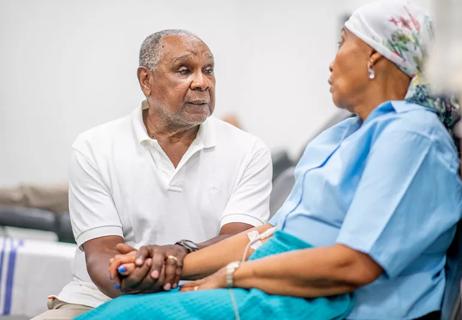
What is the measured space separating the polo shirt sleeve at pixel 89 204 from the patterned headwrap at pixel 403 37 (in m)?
0.90

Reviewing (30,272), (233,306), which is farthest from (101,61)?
(233,306)

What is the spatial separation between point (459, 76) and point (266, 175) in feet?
3.81

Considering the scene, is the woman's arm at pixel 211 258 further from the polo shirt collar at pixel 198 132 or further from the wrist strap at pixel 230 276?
the polo shirt collar at pixel 198 132

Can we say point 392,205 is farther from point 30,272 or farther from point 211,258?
point 30,272

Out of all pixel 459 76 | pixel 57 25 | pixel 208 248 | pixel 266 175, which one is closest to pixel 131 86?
pixel 57 25

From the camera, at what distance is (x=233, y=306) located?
1.76 meters

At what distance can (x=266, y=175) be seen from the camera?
2516 mm

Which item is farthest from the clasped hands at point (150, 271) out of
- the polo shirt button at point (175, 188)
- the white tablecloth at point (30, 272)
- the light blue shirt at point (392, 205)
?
the white tablecloth at point (30, 272)

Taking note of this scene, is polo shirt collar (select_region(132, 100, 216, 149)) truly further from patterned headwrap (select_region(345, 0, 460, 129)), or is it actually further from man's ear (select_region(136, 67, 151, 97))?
patterned headwrap (select_region(345, 0, 460, 129))

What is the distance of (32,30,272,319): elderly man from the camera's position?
238 cm

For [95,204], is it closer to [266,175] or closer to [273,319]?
[266,175]

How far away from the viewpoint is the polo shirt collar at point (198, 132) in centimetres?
245

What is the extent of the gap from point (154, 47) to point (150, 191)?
426 mm

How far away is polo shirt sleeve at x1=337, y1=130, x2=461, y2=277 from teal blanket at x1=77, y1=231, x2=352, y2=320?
6.1 inches
